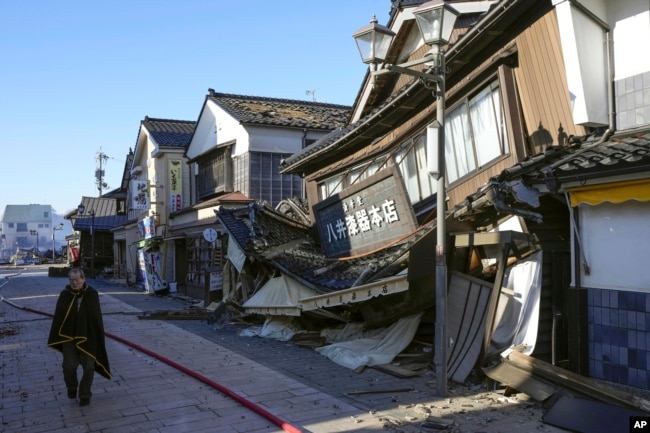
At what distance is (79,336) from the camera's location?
8023 millimetres

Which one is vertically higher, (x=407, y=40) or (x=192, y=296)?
(x=407, y=40)

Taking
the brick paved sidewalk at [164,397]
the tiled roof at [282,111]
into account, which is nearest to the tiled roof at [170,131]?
the tiled roof at [282,111]

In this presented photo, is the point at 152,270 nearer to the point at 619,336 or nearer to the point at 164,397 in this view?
the point at 164,397

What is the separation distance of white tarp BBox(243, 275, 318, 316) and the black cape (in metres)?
5.21

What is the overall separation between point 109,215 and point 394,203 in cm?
4532

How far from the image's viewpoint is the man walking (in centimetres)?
802

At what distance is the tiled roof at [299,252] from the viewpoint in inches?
446

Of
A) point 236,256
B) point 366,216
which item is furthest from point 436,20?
point 236,256

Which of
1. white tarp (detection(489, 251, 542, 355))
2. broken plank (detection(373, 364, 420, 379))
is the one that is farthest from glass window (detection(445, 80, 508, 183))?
broken plank (detection(373, 364, 420, 379))

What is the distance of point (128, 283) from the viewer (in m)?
36.0

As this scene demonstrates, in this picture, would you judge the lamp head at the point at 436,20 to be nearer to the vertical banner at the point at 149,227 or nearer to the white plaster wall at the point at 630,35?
the white plaster wall at the point at 630,35

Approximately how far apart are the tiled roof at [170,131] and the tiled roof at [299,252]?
44.6 ft

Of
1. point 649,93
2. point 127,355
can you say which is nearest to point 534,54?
point 649,93

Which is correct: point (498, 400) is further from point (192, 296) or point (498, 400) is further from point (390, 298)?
point (192, 296)
